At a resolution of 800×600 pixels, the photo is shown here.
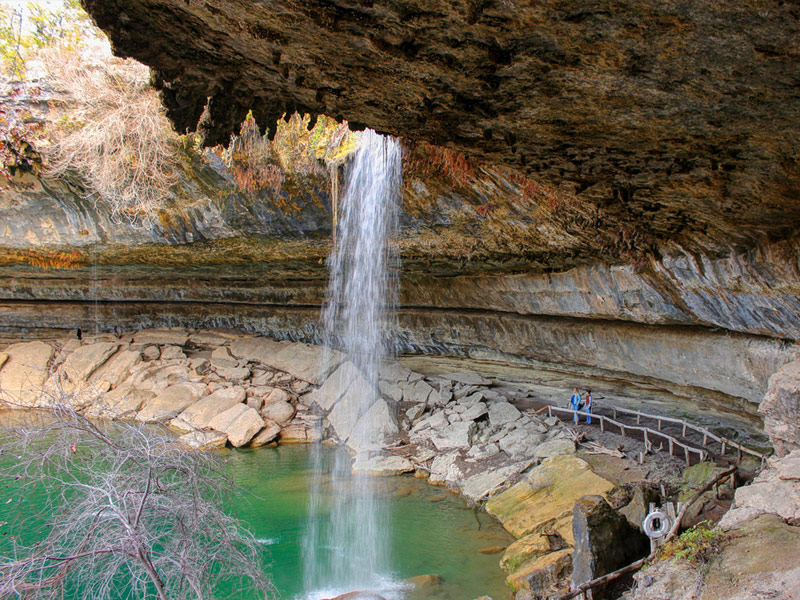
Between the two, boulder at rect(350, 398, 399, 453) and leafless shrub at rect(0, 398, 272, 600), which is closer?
leafless shrub at rect(0, 398, 272, 600)

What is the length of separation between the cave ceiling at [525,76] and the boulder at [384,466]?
896 centimetres

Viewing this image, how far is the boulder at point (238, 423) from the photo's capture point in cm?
1347

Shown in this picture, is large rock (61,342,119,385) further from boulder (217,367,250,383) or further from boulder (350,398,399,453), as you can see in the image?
boulder (350,398,399,453)

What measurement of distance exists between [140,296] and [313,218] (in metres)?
10.5

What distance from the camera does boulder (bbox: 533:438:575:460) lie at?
10.9 meters

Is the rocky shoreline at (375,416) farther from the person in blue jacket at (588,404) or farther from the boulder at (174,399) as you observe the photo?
the person in blue jacket at (588,404)

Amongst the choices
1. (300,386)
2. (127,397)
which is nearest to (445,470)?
(300,386)

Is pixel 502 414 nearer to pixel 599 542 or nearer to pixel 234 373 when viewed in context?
pixel 599 542

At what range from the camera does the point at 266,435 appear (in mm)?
13828

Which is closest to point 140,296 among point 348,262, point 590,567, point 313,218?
point 348,262

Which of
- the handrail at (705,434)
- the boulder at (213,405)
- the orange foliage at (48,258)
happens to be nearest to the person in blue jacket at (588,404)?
the handrail at (705,434)

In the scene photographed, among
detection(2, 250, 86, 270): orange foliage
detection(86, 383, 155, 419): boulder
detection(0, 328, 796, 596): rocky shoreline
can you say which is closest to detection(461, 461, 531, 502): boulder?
detection(0, 328, 796, 596): rocky shoreline

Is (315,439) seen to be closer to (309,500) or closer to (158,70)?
(309,500)

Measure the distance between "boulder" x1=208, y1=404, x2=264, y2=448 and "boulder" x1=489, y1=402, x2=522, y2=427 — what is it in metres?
6.07
